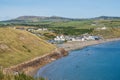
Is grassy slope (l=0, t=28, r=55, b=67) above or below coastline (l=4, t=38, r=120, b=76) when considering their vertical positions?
above

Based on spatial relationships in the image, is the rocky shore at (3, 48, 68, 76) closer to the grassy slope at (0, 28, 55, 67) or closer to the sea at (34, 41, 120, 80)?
the grassy slope at (0, 28, 55, 67)

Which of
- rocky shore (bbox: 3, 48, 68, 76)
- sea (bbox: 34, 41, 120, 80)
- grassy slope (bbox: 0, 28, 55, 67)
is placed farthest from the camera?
grassy slope (bbox: 0, 28, 55, 67)

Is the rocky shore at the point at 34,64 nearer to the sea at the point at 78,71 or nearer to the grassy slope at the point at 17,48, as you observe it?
the grassy slope at the point at 17,48

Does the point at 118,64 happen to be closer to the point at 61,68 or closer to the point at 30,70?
the point at 61,68

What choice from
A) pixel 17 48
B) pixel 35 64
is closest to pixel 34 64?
pixel 35 64

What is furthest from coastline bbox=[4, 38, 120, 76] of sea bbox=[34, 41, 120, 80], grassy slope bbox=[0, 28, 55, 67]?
sea bbox=[34, 41, 120, 80]

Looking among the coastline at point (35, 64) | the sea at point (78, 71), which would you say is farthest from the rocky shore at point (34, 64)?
the sea at point (78, 71)

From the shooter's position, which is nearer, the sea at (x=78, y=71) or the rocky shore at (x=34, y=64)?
the sea at (x=78, y=71)

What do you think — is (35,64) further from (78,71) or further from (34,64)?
(78,71)
